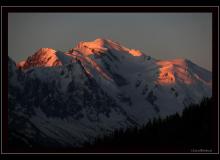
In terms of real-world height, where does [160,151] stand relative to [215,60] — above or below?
below

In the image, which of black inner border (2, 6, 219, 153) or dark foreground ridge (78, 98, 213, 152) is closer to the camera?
black inner border (2, 6, 219, 153)

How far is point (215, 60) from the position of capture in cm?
3950

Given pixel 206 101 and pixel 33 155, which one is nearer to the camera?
pixel 33 155

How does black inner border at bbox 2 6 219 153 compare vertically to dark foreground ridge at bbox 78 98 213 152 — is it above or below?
above
